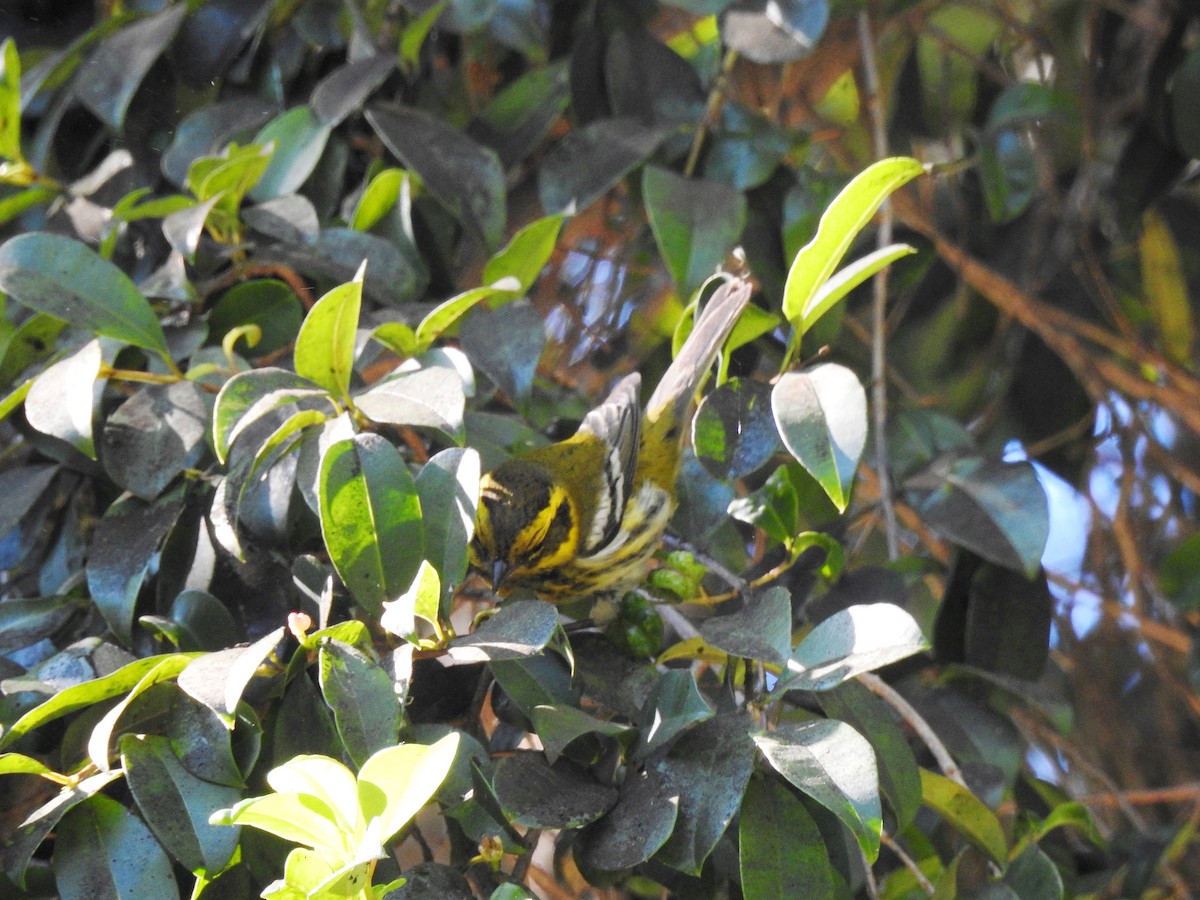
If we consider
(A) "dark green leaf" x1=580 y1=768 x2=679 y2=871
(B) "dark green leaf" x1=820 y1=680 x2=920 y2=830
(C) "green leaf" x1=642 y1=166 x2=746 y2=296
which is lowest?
(B) "dark green leaf" x1=820 y1=680 x2=920 y2=830

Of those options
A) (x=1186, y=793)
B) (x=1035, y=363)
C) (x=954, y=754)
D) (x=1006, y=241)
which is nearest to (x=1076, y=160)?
(x=1006, y=241)

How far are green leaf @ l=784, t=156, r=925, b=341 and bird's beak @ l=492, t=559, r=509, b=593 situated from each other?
0.55 m

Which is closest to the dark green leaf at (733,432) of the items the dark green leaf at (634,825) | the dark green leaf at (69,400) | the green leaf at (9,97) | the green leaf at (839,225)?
the green leaf at (839,225)

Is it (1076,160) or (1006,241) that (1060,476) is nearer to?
(1006,241)

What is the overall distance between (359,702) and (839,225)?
563 mm

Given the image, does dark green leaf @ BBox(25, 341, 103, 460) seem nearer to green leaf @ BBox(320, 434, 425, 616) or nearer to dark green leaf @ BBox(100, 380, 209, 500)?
dark green leaf @ BBox(100, 380, 209, 500)

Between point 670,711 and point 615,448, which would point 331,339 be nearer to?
point 670,711

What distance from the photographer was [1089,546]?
2.47 meters

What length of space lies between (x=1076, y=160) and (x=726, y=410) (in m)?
1.50

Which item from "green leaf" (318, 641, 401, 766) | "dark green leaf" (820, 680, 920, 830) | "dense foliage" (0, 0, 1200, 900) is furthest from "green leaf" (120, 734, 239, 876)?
"dark green leaf" (820, 680, 920, 830)

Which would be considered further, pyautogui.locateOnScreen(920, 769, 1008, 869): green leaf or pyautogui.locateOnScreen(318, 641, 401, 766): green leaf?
pyautogui.locateOnScreen(920, 769, 1008, 869): green leaf

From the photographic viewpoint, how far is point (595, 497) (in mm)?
1815

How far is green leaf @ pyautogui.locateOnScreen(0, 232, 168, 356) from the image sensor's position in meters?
1.07

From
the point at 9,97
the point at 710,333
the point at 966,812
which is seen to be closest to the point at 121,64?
the point at 9,97
